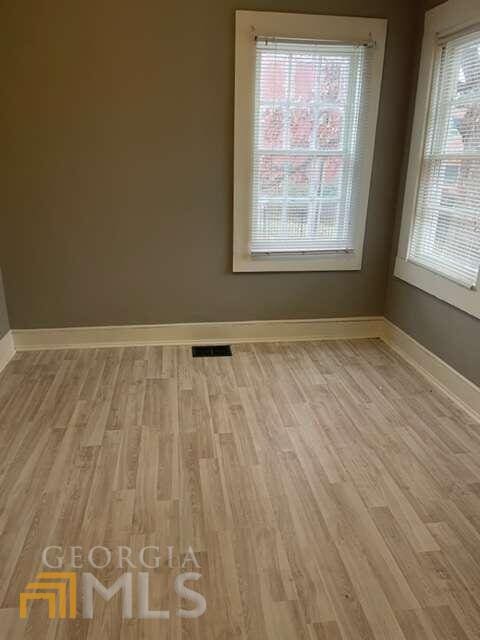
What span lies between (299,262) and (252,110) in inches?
42.8

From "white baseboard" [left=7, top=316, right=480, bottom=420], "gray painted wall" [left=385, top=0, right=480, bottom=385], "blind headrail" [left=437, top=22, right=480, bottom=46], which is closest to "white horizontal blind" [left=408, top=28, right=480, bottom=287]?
"blind headrail" [left=437, top=22, right=480, bottom=46]

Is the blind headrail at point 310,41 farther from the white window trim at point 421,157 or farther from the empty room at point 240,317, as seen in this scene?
the white window trim at point 421,157

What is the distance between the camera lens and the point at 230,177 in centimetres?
318

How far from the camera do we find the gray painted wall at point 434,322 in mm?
2650

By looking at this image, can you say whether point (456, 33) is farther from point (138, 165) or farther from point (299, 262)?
point (138, 165)

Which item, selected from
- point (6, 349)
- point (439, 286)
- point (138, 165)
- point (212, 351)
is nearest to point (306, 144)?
point (138, 165)

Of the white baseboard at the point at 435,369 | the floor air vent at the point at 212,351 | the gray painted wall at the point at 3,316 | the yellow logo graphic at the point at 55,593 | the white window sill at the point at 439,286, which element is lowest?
the yellow logo graphic at the point at 55,593

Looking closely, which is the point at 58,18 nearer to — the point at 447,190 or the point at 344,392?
the point at 447,190

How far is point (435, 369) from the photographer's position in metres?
2.97

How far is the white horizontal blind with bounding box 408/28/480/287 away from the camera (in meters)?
2.57

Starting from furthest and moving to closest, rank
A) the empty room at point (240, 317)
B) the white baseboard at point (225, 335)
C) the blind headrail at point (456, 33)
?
1. the white baseboard at point (225, 335)
2. the blind headrail at point (456, 33)
3. the empty room at point (240, 317)

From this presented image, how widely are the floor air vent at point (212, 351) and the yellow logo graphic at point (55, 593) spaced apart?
1841 millimetres

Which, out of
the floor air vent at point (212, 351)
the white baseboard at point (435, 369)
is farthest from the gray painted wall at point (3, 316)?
the white baseboard at point (435, 369)

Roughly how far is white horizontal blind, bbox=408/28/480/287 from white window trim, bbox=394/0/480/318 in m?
0.05
